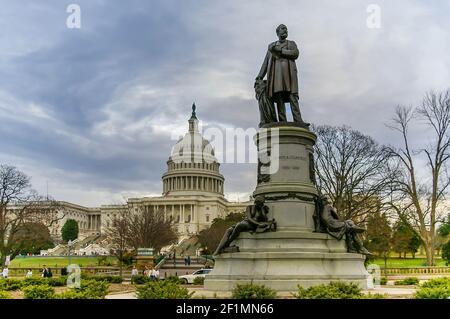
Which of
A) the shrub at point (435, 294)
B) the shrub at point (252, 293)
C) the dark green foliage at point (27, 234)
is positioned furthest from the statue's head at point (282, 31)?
the dark green foliage at point (27, 234)

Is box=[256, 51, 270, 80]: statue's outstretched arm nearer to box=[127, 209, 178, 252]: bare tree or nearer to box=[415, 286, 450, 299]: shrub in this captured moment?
box=[415, 286, 450, 299]: shrub

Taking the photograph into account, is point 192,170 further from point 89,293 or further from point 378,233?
point 89,293

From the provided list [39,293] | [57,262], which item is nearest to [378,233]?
[39,293]

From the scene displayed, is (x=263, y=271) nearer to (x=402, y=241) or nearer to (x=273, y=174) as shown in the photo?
(x=273, y=174)

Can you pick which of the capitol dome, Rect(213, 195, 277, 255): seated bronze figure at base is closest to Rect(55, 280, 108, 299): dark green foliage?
Rect(213, 195, 277, 255): seated bronze figure at base

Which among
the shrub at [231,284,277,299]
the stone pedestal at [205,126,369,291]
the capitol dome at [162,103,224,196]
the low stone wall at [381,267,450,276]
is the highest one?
the capitol dome at [162,103,224,196]

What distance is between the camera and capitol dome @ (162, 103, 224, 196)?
15138 centimetres

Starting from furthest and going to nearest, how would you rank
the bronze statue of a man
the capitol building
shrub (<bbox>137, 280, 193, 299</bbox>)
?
the capitol building, the bronze statue of a man, shrub (<bbox>137, 280, 193, 299</bbox>)

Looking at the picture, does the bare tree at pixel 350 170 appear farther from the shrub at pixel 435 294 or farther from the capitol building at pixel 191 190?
the capitol building at pixel 191 190

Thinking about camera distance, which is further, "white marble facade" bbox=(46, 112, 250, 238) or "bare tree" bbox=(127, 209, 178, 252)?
"white marble facade" bbox=(46, 112, 250, 238)

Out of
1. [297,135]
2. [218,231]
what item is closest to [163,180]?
[218,231]

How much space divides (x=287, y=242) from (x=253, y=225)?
123 cm

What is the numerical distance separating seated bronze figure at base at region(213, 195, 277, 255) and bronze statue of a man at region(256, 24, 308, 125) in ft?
11.6
